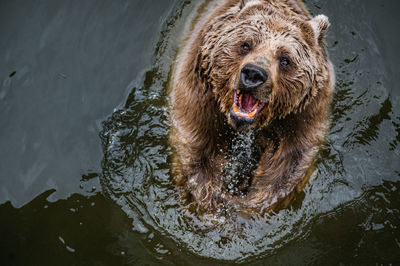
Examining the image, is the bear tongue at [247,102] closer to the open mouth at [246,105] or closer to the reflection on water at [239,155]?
the open mouth at [246,105]

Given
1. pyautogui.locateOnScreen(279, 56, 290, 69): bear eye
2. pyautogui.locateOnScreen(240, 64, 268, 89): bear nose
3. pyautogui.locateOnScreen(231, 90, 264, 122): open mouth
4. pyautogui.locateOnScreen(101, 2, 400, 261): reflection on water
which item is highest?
pyautogui.locateOnScreen(240, 64, 268, 89): bear nose

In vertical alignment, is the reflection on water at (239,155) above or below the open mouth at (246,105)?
below

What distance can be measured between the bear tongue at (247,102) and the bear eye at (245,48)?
401mm

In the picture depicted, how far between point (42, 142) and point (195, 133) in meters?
1.77

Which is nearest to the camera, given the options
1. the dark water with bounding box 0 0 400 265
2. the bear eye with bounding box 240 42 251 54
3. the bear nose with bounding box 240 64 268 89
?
the bear nose with bounding box 240 64 268 89

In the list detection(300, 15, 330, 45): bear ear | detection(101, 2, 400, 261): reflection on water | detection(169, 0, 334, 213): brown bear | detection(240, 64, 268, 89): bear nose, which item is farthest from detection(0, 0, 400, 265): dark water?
detection(240, 64, 268, 89): bear nose

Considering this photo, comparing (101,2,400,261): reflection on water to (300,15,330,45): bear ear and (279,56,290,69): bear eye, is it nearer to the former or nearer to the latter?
(279,56,290,69): bear eye

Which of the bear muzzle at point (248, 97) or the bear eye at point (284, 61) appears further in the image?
the bear eye at point (284, 61)

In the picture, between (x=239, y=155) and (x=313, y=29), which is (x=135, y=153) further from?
(x=313, y=29)

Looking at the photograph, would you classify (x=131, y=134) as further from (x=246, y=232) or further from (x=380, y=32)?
(x=380, y=32)

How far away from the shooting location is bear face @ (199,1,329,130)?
3.79m

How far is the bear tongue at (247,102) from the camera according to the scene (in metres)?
3.99

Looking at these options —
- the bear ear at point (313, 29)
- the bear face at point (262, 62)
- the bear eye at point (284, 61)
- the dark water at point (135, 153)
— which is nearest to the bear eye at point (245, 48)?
the bear face at point (262, 62)

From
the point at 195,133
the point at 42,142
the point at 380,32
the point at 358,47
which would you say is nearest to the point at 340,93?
the point at 358,47
